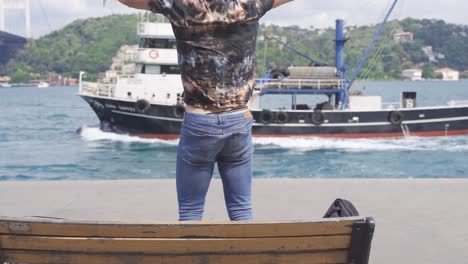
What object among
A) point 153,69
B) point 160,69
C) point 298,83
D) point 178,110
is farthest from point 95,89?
point 298,83

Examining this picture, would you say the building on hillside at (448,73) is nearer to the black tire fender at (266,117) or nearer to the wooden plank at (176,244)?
the black tire fender at (266,117)

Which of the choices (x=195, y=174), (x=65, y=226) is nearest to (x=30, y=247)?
(x=65, y=226)

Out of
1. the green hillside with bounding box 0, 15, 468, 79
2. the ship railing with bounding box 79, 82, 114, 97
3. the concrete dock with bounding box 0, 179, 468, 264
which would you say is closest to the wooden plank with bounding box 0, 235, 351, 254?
the concrete dock with bounding box 0, 179, 468, 264

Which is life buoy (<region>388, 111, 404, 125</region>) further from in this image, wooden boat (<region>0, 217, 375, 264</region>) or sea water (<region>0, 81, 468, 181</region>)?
wooden boat (<region>0, 217, 375, 264</region>)

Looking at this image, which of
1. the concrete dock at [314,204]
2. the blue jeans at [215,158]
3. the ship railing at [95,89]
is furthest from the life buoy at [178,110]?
the blue jeans at [215,158]

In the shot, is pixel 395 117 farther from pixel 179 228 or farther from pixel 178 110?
pixel 179 228

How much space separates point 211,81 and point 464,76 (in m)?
130

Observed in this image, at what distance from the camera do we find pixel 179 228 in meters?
1.90

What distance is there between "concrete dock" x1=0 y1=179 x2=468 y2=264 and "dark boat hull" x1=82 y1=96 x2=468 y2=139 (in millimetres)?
18048

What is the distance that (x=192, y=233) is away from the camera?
1.92 m

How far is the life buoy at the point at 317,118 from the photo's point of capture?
24.2 meters

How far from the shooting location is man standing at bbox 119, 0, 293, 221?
234 centimetres

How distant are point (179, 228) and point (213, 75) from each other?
0.68m

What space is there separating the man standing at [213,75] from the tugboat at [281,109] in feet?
69.2
